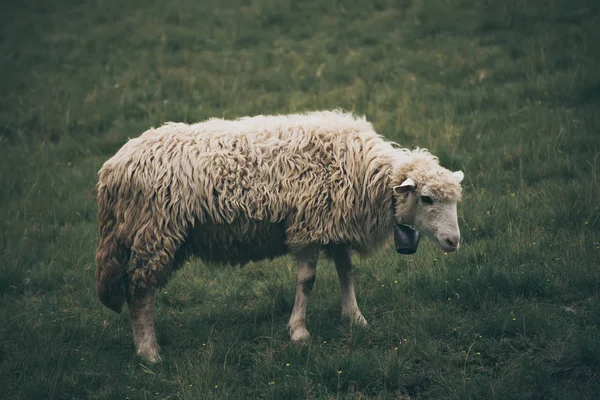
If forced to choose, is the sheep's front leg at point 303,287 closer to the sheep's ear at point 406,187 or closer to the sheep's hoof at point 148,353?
the sheep's ear at point 406,187

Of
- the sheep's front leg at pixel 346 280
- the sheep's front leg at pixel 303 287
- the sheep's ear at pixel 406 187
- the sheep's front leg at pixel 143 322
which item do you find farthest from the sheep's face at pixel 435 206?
the sheep's front leg at pixel 143 322

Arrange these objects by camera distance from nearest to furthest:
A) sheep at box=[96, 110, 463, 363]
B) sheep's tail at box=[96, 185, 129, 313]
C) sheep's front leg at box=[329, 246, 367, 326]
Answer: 1. sheep at box=[96, 110, 463, 363]
2. sheep's tail at box=[96, 185, 129, 313]
3. sheep's front leg at box=[329, 246, 367, 326]

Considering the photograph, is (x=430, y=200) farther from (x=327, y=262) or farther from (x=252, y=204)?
(x=327, y=262)

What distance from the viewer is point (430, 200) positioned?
5.59 metres

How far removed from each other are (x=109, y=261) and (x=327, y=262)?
2420 millimetres

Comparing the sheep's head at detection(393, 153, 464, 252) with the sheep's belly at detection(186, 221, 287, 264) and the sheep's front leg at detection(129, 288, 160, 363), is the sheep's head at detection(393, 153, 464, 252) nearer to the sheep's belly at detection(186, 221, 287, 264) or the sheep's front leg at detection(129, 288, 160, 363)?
the sheep's belly at detection(186, 221, 287, 264)

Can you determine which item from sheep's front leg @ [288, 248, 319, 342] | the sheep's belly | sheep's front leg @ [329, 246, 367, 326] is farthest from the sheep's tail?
sheep's front leg @ [329, 246, 367, 326]

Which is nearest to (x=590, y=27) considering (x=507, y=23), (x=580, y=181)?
(x=507, y=23)

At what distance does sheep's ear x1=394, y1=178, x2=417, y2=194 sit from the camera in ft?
18.2

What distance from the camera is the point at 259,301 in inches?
257

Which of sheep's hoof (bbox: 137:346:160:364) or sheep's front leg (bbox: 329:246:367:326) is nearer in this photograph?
sheep's hoof (bbox: 137:346:160:364)

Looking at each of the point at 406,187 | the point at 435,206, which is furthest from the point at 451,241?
the point at 406,187

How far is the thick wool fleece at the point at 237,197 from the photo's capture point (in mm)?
5657

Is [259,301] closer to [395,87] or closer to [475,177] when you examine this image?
[475,177]
